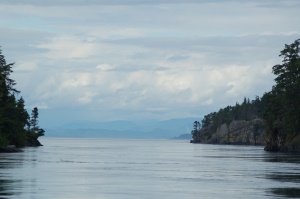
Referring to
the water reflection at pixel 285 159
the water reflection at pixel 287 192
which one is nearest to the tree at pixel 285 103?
the water reflection at pixel 285 159

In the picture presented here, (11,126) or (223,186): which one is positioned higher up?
(11,126)

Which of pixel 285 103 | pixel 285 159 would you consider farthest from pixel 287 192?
pixel 285 103

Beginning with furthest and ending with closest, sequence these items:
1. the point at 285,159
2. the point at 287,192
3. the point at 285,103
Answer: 1. the point at 285,103
2. the point at 285,159
3. the point at 287,192

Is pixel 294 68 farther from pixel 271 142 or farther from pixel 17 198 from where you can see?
pixel 17 198

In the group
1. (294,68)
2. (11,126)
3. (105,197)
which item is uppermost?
(294,68)

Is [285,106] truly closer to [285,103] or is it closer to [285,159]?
[285,103]

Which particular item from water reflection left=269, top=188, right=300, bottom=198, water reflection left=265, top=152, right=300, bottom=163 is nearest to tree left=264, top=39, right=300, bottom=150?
water reflection left=265, top=152, right=300, bottom=163

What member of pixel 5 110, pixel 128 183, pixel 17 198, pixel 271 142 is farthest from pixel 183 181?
pixel 271 142

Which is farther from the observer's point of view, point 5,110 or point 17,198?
point 5,110

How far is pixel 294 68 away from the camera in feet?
457

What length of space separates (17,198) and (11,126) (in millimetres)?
99395

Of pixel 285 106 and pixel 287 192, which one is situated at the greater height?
pixel 285 106

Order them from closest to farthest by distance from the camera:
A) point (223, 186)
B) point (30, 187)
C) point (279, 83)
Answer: point (30, 187), point (223, 186), point (279, 83)

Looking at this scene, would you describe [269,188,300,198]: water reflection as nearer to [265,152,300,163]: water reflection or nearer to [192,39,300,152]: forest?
[265,152,300,163]: water reflection
